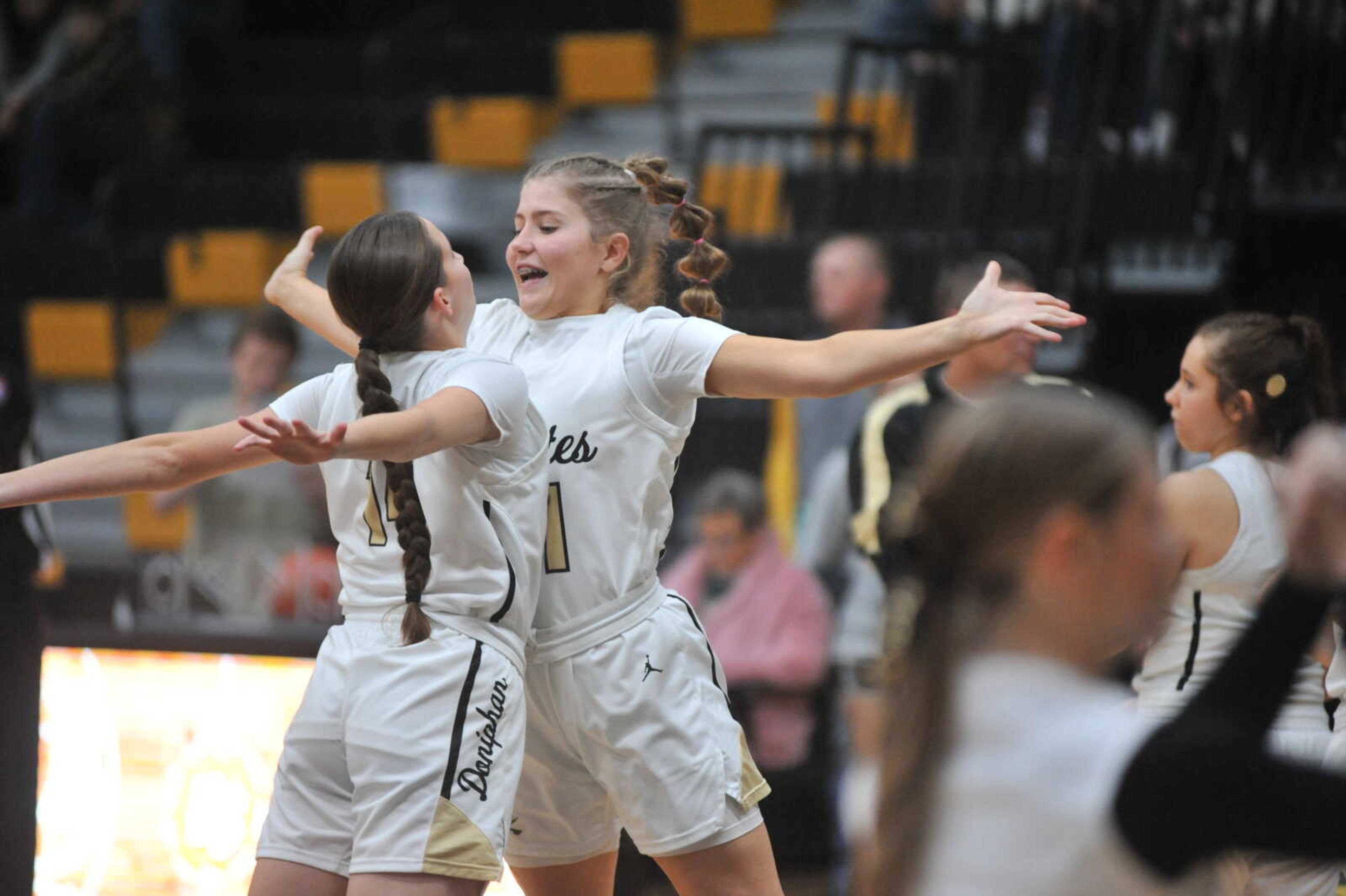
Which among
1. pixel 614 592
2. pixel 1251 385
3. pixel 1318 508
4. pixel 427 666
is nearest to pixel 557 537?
pixel 614 592

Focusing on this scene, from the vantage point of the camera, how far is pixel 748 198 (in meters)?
8.41

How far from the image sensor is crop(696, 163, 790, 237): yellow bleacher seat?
7.85 meters

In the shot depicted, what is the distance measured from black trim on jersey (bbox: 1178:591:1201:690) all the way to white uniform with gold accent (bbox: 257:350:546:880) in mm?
1230

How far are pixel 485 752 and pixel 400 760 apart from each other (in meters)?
0.13

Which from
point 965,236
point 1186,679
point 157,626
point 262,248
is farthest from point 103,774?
point 262,248

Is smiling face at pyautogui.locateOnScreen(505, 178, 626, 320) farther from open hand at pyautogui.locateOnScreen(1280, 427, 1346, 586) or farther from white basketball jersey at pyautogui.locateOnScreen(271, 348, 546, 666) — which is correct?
open hand at pyautogui.locateOnScreen(1280, 427, 1346, 586)

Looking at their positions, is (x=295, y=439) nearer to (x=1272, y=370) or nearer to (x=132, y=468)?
(x=132, y=468)

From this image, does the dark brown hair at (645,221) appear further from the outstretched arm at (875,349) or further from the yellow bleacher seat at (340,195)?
the yellow bleacher seat at (340,195)

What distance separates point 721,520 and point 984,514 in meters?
3.86

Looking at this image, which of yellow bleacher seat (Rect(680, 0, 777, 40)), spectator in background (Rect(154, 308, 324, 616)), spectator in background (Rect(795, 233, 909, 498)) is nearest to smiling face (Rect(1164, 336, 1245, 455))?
spectator in background (Rect(795, 233, 909, 498))

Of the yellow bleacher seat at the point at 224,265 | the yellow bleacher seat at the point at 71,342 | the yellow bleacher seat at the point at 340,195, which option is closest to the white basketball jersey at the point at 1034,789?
the yellow bleacher seat at the point at 340,195

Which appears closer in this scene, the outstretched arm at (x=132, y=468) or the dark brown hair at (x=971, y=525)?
the dark brown hair at (x=971, y=525)

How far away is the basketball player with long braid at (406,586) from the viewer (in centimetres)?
249

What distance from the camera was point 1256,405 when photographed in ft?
10.1
